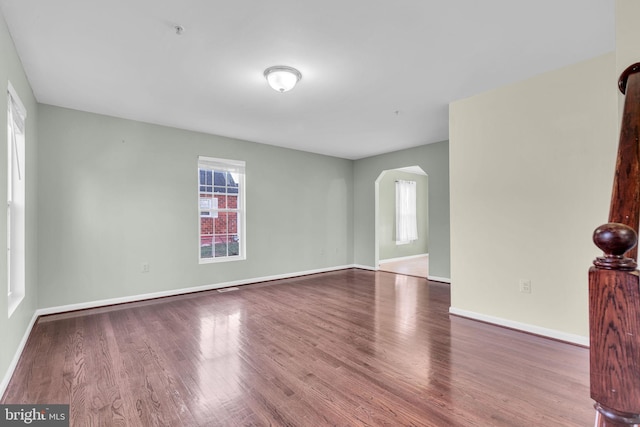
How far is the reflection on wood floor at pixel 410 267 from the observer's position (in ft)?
20.7

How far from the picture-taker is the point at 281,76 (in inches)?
110

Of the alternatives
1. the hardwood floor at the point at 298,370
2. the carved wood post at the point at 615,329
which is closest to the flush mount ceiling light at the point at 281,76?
the hardwood floor at the point at 298,370

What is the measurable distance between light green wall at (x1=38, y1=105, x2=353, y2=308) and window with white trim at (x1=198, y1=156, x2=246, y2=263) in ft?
0.43

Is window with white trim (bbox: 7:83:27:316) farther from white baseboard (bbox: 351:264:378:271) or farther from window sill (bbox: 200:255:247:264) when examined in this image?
white baseboard (bbox: 351:264:378:271)

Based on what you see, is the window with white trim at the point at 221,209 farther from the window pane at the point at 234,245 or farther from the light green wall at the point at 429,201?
the light green wall at the point at 429,201

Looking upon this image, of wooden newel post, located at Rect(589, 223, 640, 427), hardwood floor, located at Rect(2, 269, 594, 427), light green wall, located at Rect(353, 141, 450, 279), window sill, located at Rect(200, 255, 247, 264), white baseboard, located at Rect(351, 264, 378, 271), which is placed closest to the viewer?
wooden newel post, located at Rect(589, 223, 640, 427)

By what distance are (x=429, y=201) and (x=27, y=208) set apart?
5.53m

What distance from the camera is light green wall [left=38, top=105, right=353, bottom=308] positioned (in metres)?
3.66

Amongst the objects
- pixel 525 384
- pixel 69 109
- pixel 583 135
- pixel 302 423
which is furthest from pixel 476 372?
pixel 69 109

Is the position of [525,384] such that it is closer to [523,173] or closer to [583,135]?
[523,173]

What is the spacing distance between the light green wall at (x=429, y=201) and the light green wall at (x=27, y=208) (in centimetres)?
537

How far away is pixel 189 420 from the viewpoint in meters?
1.72

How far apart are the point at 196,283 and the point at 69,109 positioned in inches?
111

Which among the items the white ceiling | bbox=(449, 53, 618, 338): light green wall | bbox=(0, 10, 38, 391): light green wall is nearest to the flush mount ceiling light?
the white ceiling
